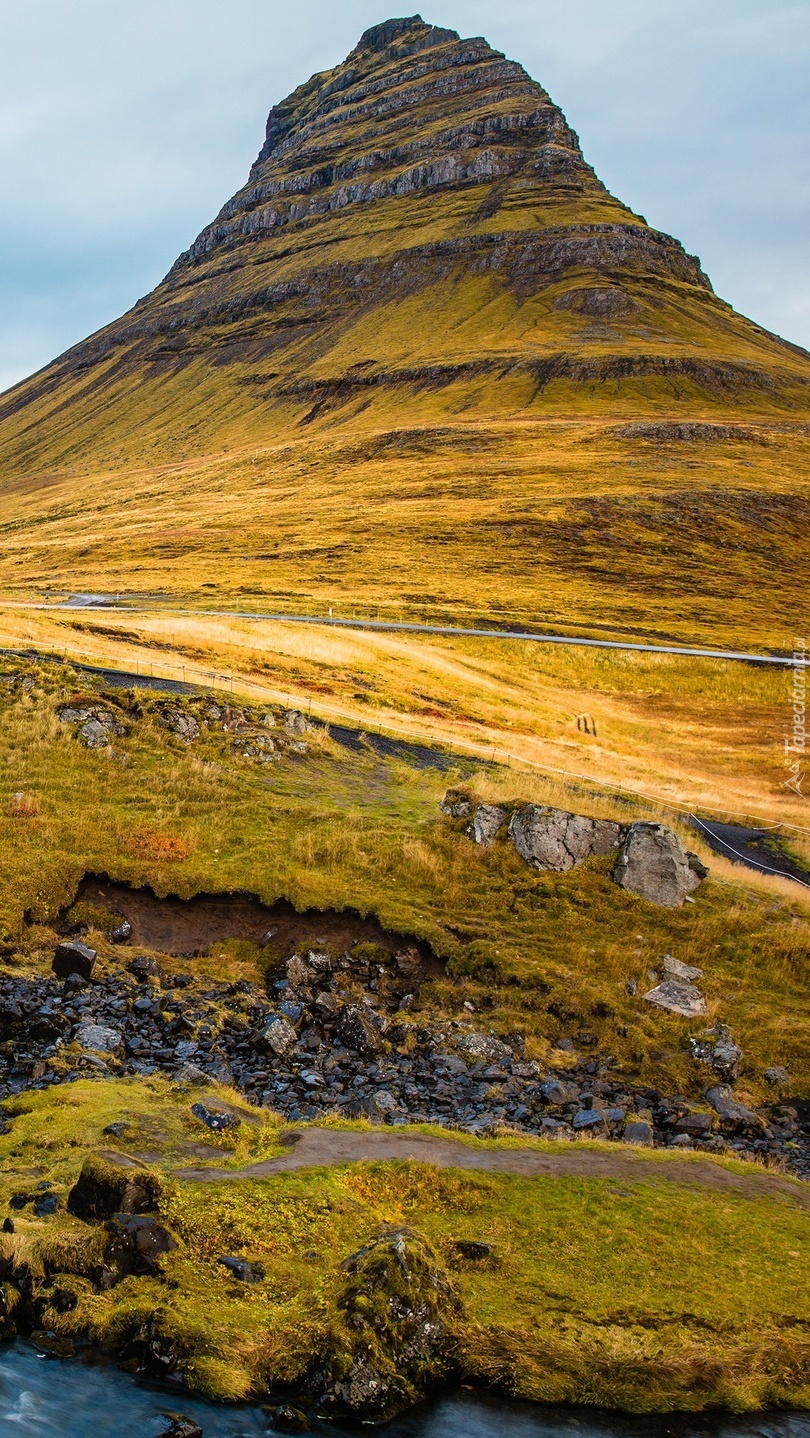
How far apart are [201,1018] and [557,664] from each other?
184ft

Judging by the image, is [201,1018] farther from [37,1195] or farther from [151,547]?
[151,547]

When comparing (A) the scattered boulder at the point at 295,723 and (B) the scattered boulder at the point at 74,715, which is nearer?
(B) the scattered boulder at the point at 74,715

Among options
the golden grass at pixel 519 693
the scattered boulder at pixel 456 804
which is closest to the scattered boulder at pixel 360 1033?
the scattered boulder at pixel 456 804

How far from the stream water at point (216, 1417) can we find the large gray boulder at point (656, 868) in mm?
14579

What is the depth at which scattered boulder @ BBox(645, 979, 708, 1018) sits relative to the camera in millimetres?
19703

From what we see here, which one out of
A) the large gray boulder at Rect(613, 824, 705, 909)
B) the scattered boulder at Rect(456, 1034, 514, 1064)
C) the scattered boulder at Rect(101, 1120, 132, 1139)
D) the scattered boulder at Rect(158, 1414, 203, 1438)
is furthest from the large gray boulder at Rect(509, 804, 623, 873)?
the scattered boulder at Rect(158, 1414, 203, 1438)

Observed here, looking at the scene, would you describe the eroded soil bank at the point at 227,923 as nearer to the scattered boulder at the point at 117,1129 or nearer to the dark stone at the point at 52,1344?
the scattered boulder at the point at 117,1129

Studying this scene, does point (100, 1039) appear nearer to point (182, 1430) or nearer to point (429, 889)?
point (182, 1430)

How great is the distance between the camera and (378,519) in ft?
427

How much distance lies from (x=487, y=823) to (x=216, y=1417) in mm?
17756

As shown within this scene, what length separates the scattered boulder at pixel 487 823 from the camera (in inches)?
1008

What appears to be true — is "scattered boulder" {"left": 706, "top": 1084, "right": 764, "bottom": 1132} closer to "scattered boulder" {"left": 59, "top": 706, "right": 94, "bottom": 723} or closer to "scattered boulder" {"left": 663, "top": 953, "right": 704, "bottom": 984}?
"scattered boulder" {"left": 663, "top": 953, "right": 704, "bottom": 984}

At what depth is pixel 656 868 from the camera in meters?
24.0

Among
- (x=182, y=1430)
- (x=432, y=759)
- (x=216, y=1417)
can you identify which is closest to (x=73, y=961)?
(x=216, y=1417)
